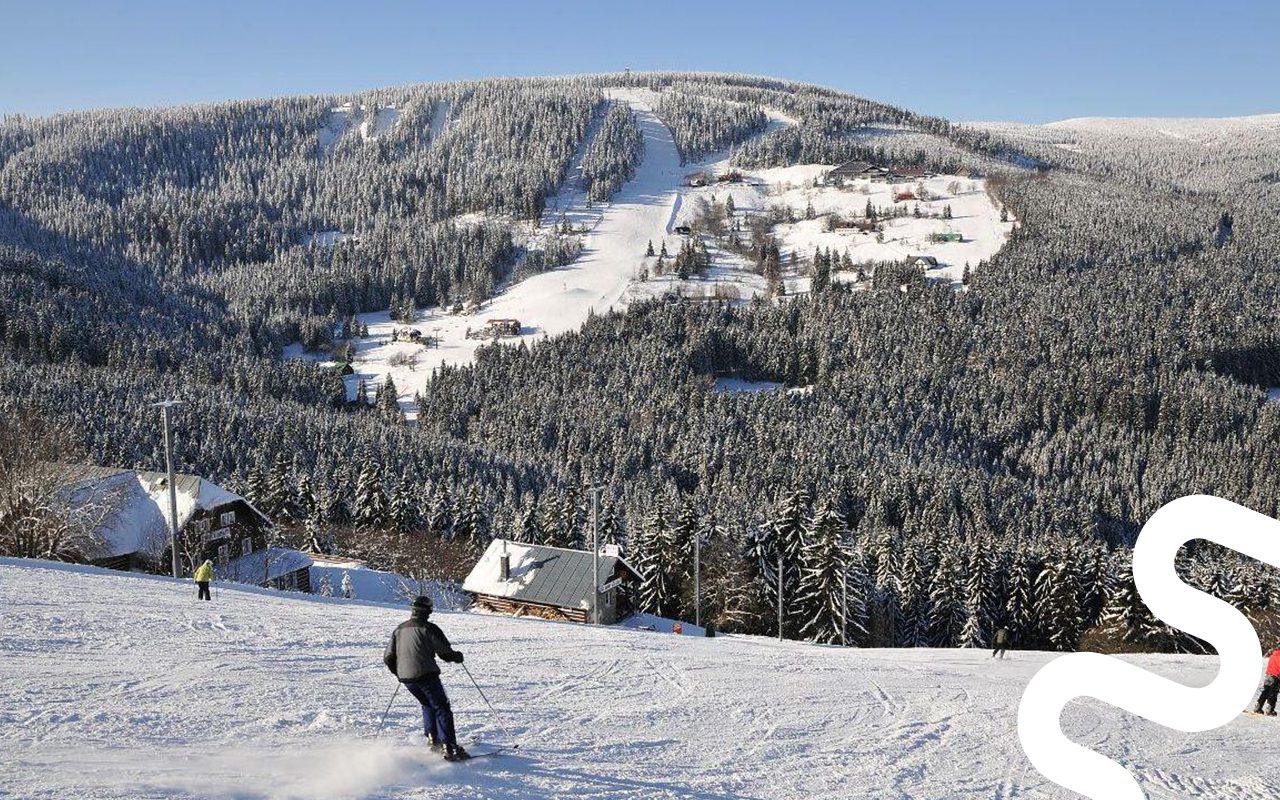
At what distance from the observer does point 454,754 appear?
9.98 meters

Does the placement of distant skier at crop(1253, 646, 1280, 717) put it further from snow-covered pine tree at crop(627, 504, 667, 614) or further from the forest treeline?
snow-covered pine tree at crop(627, 504, 667, 614)

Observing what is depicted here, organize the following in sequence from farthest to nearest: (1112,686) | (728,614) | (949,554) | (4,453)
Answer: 1. (949,554)
2. (728,614)
3. (4,453)
4. (1112,686)

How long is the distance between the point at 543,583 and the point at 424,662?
3134cm

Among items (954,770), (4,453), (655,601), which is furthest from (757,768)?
(655,601)

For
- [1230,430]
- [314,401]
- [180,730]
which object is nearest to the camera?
[180,730]

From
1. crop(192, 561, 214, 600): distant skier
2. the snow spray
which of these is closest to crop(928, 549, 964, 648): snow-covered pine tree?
crop(192, 561, 214, 600): distant skier

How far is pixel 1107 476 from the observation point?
103 meters

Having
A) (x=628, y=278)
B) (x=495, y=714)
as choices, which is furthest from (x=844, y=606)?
(x=628, y=278)

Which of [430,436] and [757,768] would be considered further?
[430,436]

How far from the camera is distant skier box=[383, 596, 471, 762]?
31.4 ft

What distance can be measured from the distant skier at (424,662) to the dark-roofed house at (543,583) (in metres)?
29.6

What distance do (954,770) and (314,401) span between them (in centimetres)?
12586

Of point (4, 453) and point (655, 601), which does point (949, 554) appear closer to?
point (655, 601)

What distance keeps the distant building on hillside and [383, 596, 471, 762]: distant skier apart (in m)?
31.5
